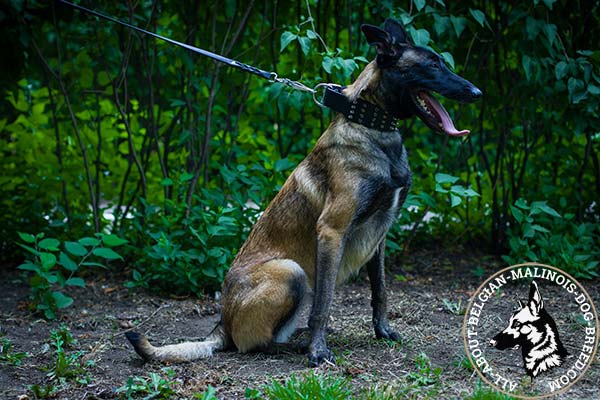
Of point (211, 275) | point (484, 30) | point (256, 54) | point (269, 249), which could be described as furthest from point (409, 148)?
point (269, 249)

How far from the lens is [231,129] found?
630 cm

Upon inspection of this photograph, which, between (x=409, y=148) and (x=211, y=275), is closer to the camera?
(x=211, y=275)

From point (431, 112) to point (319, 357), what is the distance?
132cm

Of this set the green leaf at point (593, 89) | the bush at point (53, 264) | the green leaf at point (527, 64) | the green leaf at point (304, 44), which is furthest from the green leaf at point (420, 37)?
the bush at point (53, 264)

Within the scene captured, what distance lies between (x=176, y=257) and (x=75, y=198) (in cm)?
153

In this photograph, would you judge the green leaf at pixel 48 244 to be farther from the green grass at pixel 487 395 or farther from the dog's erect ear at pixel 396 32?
the green grass at pixel 487 395

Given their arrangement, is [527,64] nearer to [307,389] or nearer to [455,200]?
[455,200]

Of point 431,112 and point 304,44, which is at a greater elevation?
point 304,44

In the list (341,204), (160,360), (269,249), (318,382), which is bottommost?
(160,360)

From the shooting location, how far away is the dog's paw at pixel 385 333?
417 centimetres

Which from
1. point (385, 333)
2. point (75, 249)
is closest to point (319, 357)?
point (385, 333)

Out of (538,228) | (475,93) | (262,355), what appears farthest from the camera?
(538,228)

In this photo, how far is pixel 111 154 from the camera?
20.8 feet

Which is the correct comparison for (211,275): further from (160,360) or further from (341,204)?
(341,204)
